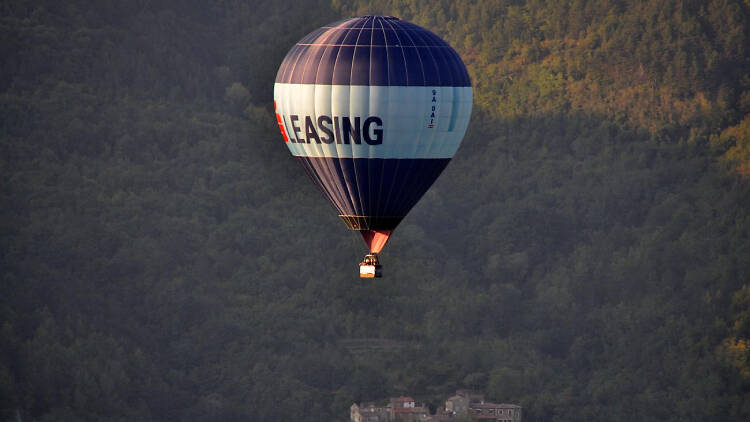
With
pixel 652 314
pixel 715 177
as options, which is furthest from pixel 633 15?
pixel 652 314

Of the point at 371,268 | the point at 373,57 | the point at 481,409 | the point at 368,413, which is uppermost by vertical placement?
the point at 373,57

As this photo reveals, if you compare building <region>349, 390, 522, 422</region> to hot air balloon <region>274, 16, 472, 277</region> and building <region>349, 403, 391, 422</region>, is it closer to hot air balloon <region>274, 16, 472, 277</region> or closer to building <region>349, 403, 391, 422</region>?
building <region>349, 403, 391, 422</region>

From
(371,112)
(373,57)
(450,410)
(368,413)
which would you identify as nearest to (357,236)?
(368,413)

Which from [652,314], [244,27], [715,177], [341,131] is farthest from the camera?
[244,27]

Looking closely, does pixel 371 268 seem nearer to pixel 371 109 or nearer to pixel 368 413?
pixel 371 109

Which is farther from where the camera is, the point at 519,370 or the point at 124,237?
the point at 124,237

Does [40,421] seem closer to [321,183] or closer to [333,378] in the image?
[333,378]
